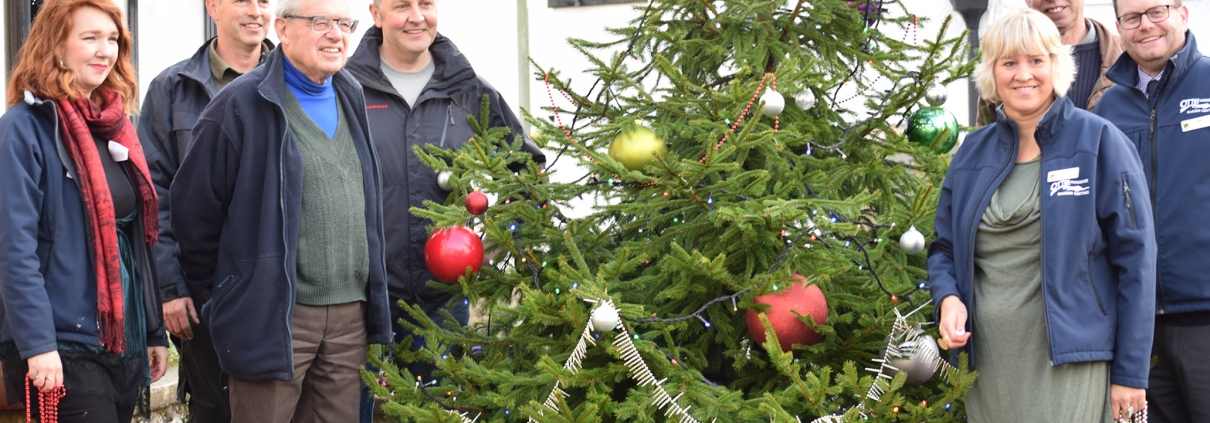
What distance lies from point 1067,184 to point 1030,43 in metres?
0.35

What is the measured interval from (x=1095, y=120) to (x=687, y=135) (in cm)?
108

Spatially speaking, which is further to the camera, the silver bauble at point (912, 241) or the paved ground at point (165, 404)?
the paved ground at point (165, 404)

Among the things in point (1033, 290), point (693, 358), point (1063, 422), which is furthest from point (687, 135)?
point (1063, 422)

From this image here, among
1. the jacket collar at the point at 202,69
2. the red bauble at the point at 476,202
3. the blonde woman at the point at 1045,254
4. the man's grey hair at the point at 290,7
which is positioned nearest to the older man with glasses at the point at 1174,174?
the blonde woman at the point at 1045,254

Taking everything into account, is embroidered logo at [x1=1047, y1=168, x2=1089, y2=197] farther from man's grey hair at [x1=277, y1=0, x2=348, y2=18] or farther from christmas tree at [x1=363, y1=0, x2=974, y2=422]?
man's grey hair at [x1=277, y1=0, x2=348, y2=18]

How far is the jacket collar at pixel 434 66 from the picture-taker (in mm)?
3861

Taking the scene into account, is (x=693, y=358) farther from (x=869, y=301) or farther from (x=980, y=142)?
(x=980, y=142)

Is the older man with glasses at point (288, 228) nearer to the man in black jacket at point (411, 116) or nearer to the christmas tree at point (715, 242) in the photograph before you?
the christmas tree at point (715, 242)

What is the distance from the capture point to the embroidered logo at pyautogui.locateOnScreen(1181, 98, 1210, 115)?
2.92m

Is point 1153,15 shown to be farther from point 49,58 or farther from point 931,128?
point 49,58

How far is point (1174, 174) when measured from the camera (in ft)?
9.57

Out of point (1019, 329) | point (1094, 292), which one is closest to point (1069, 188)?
point (1094, 292)

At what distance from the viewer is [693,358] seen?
10.6ft

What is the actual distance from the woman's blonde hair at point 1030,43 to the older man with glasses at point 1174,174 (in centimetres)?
35
